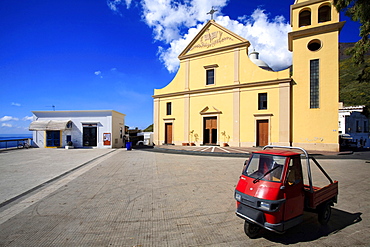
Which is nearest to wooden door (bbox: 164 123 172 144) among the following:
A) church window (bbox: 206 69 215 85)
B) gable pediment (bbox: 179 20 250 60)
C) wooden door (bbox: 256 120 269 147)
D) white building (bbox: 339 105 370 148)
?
church window (bbox: 206 69 215 85)

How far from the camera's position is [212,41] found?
23234mm

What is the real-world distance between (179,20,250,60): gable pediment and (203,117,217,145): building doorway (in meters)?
8.28

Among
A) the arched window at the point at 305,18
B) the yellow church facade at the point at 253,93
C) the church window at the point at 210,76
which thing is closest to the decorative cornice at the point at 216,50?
Answer: the yellow church facade at the point at 253,93

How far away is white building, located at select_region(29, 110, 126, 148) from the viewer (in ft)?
79.4

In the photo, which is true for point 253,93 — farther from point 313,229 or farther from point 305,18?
point 313,229

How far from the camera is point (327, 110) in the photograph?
17453 millimetres

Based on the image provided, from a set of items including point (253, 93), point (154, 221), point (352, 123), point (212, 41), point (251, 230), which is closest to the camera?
point (251, 230)

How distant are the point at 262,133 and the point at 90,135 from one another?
806 inches

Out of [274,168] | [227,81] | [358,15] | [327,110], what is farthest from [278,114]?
[274,168]

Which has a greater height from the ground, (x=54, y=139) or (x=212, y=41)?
(x=212, y=41)

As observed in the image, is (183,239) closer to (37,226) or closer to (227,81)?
(37,226)

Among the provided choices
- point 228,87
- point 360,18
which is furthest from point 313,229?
point 228,87

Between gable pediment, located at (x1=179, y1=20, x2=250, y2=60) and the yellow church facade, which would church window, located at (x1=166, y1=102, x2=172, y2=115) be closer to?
the yellow church facade

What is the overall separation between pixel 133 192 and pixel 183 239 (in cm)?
320
